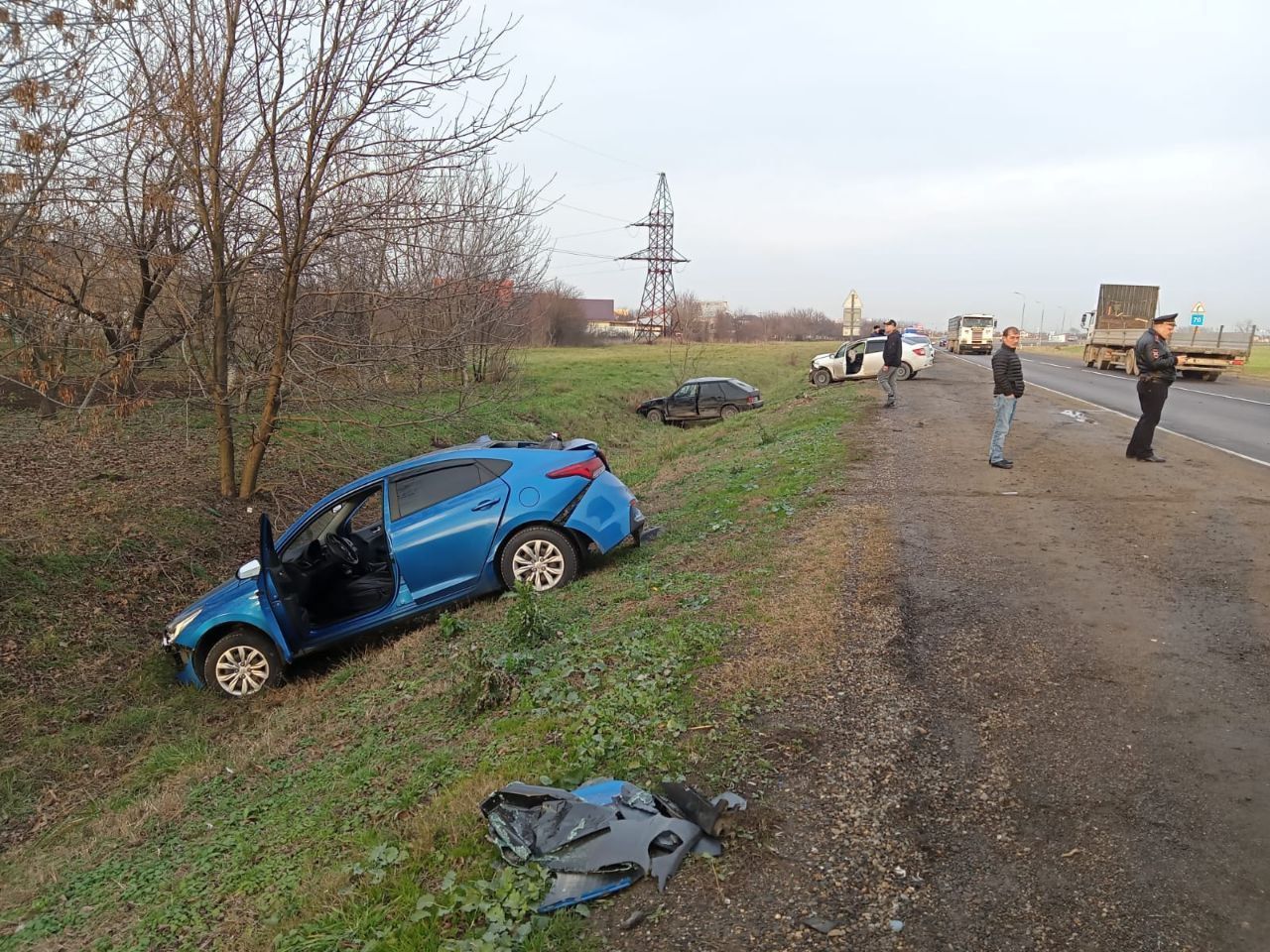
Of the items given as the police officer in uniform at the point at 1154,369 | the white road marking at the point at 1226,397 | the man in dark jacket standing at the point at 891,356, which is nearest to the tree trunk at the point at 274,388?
the police officer in uniform at the point at 1154,369

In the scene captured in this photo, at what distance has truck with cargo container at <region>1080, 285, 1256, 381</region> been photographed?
25031mm

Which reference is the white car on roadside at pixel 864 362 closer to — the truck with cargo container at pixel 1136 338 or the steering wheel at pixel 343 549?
the truck with cargo container at pixel 1136 338

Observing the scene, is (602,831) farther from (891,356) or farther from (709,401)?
(709,401)

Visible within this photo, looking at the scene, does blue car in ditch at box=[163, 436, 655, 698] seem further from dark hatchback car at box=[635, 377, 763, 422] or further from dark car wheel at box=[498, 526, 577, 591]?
dark hatchback car at box=[635, 377, 763, 422]

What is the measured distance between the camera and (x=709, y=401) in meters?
24.5

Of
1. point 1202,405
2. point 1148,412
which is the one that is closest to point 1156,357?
point 1148,412

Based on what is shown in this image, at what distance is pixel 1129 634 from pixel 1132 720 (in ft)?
4.16

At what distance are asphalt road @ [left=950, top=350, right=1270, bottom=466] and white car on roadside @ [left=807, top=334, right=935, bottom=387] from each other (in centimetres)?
329

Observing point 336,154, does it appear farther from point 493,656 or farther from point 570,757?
point 570,757

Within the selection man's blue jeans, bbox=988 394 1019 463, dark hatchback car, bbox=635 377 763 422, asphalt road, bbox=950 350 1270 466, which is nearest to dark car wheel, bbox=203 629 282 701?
man's blue jeans, bbox=988 394 1019 463

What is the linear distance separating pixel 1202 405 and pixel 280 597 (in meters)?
19.7

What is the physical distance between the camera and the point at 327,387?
34.2ft

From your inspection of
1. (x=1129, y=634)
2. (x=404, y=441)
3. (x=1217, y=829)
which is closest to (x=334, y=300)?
(x=404, y=441)

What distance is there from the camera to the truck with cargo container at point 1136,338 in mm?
25031
